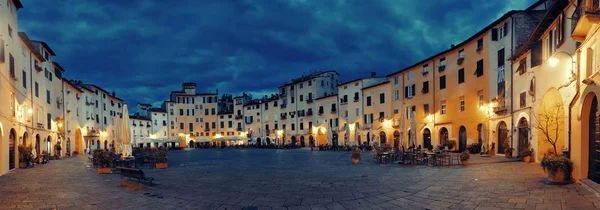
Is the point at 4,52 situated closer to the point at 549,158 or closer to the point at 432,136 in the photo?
the point at 549,158

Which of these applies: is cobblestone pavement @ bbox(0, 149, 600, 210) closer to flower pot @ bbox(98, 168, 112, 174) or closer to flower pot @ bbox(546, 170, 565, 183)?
flower pot @ bbox(546, 170, 565, 183)

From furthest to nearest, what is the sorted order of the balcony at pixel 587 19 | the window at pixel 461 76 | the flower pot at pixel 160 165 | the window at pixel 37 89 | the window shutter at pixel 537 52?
the window at pixel 461 76 < the window at pixel 37 89 < the flower pot at pixel 160 165 < the window shutter at pixel 537 52 < the balcony at pixel 587 19

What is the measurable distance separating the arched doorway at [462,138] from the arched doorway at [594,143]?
19251mm

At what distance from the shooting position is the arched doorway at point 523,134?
65.4ft

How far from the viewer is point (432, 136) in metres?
32.9

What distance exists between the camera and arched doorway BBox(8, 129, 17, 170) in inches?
677

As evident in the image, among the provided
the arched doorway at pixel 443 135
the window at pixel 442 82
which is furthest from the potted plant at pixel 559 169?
the window at pixel 442 82

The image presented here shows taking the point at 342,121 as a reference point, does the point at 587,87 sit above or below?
above

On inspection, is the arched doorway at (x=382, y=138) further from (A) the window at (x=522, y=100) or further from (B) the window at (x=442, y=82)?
(A) the window at (x=522, y=100)

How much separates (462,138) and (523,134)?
8820 mm

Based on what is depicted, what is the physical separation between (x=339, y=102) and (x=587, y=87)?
130ft

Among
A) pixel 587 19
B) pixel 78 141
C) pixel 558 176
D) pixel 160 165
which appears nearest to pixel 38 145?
pixel 160 165

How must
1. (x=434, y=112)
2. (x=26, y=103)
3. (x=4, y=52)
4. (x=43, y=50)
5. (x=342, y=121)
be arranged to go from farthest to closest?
(x=342, y=121)
(x=434, y=112)
(x=43, y=50)
(x=26, y=103)
(x=4, y=52)

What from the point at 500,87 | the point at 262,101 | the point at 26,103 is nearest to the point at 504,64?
the point at 500,87
